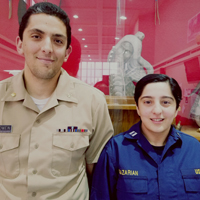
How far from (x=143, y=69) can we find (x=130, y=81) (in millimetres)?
161

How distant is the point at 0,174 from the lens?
110 cm

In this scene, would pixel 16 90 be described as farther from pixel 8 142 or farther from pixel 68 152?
pixel 68 152

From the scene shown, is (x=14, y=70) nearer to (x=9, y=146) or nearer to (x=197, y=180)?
(x=9, y=146)

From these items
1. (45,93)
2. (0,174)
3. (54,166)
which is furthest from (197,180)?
(0,174)

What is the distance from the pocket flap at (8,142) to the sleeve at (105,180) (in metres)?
0.53

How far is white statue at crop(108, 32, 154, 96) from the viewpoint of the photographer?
155cm

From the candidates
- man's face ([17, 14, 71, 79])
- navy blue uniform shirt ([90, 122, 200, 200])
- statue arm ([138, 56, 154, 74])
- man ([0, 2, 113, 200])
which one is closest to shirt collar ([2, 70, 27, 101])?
man ([0, 2, 113, 200])

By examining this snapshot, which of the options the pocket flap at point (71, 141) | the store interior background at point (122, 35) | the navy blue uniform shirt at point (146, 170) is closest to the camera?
the navy blue uniform shirt at point (146, 170)

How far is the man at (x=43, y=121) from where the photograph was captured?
104 centimetres

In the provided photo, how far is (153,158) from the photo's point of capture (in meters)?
1.04

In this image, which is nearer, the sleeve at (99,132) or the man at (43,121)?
the man at (43,121)

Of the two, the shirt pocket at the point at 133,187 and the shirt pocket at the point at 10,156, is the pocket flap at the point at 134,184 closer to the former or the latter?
the shirt pocket at the point at 133,187

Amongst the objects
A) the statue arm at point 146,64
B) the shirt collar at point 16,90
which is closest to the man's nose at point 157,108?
the statue arm at point 146,64

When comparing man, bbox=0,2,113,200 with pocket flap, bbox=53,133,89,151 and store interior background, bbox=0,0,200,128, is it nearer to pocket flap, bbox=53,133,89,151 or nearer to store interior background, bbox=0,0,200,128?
pocket flap, bbox=53,133,89,151
